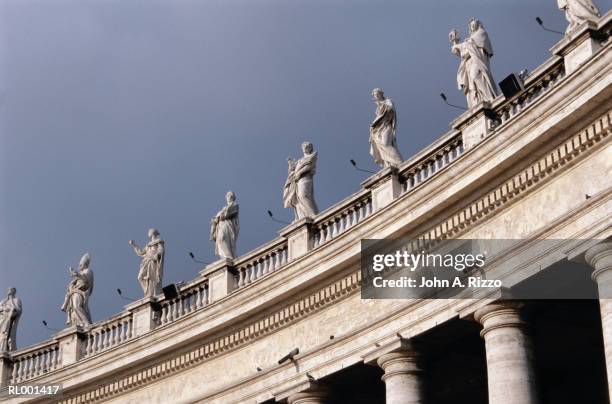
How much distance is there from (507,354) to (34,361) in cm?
2420

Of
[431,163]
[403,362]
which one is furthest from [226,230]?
[403,362]

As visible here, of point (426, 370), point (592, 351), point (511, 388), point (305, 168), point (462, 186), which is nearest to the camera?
point (511, 388)

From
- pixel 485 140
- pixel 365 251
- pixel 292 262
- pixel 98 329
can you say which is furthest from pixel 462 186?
pixel 98 329

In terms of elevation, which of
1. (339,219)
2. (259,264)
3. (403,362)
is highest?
(339,219)

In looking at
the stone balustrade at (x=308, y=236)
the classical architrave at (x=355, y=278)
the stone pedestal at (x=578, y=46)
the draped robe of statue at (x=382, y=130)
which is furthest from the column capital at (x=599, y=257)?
the draped robe of statue at (x=382, y=130)

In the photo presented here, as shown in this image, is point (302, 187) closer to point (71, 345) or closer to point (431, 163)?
point (431, 163)

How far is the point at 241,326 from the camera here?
140ft

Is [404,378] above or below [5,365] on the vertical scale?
below

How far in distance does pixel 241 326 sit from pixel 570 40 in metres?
14.9

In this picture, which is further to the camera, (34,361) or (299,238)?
(34,361)

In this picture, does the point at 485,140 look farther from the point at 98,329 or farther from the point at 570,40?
the point at 98,329

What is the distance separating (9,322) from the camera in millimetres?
54438

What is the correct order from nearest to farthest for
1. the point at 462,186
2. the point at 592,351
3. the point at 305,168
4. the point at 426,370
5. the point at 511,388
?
the point at 511,388, the point at 462,186, the point at 426,370, the point at 592,351, the point at 305,168

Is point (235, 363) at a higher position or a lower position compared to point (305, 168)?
lower
